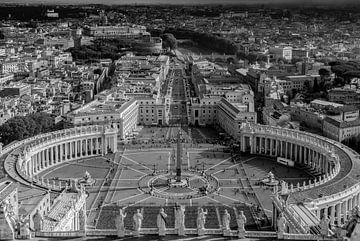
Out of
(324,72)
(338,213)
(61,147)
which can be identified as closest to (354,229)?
(338,213)

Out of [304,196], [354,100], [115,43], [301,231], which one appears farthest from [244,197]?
[115,43]

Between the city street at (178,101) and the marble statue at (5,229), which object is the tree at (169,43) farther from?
the marble statue at (5,229)

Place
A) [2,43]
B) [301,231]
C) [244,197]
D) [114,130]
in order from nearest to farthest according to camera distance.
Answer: [301,231], [244,197], [114,130], [2,43]

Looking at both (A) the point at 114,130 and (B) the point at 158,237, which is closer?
(B) the point at 158,237

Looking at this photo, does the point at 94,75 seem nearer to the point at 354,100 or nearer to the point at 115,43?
the point at 354,100

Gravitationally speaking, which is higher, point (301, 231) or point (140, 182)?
point (301, 231)

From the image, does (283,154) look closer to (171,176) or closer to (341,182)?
(171,176)

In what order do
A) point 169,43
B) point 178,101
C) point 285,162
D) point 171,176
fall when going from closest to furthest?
point 171,176
point 285,162
point 178,101
point 169,43

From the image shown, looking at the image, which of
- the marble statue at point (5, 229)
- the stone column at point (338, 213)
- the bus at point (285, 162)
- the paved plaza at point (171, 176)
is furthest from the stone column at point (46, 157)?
the marble statue at point (5, 229)
